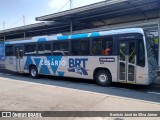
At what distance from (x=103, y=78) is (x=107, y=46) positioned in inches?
68.3

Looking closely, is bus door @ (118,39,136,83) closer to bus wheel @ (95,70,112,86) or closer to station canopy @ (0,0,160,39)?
bus wheel @ (95,70,112,86)

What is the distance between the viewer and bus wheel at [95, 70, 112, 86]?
9929 mm

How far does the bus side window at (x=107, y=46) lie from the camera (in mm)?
9672

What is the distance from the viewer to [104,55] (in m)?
9.90

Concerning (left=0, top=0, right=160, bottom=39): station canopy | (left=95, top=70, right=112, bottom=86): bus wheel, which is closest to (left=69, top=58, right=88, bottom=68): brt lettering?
(left=95, top=70, right=112, bottom=86): bus wheel

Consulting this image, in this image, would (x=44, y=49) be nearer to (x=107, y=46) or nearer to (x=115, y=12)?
(x=107, y=46)

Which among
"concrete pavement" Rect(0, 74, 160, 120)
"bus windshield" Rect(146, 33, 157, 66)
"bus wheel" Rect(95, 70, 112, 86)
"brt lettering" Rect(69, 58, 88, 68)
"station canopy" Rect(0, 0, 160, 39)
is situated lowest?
"concrete pavement" Rect(0, 74, 160, 120)

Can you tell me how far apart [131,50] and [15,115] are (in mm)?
5964

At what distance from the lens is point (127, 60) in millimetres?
9070

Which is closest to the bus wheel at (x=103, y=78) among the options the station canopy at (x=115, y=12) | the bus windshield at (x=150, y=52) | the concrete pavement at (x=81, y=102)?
the concrete pavement at (x=81, y=102)

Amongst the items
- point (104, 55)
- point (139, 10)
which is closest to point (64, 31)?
point (139, 10)

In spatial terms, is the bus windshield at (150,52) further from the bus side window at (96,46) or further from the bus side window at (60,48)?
the bus side window at (60,48)

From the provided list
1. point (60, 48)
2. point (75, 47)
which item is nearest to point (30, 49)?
point (60, 48)

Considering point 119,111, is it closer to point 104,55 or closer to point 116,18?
point 104,55
